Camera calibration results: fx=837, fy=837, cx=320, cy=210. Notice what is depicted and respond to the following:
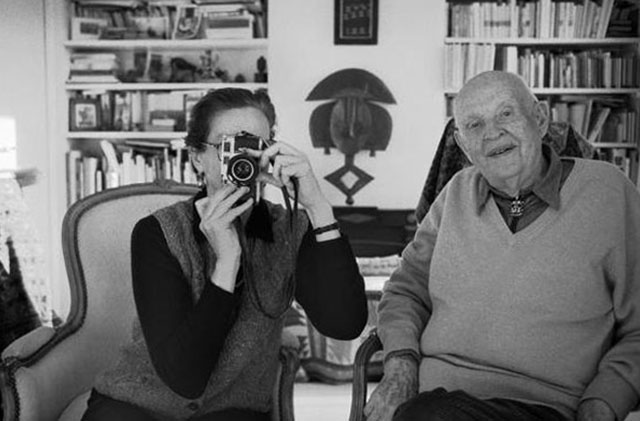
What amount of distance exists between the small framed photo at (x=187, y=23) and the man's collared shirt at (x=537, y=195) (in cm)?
312

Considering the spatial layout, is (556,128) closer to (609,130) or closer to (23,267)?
(23,267)

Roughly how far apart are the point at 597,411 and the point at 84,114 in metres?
3.71

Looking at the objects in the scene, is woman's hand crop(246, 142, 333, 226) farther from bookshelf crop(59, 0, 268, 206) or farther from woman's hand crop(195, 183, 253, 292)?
bookshelf crop(59, 0, 268, 206)

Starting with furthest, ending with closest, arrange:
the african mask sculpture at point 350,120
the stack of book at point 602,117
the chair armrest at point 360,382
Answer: the stack of book at point 602,117 < the african mask sculpture at point 350,120 < the chair armrest at point 360,382

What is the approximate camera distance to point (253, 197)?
5.35 ft

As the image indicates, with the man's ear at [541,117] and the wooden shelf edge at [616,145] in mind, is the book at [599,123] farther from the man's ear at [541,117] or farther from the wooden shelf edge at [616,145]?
the man's ear at [541,117]

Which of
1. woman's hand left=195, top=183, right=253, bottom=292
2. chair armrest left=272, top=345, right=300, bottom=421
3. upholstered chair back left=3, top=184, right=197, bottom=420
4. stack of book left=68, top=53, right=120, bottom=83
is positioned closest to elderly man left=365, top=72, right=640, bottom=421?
chair armrest left=272, top=345, right=300, bottom=421

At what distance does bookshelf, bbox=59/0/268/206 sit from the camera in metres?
4.62

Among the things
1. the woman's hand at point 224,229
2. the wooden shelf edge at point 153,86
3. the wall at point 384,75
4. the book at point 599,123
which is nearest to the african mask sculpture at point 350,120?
the wall at point 384,75

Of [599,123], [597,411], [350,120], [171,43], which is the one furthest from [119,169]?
[597,411]

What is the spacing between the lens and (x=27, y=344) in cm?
185

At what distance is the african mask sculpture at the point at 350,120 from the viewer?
4418 millimetres

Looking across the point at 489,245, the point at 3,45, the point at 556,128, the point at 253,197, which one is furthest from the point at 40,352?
the point at 3,45

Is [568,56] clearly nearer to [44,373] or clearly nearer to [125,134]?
[125,134]
